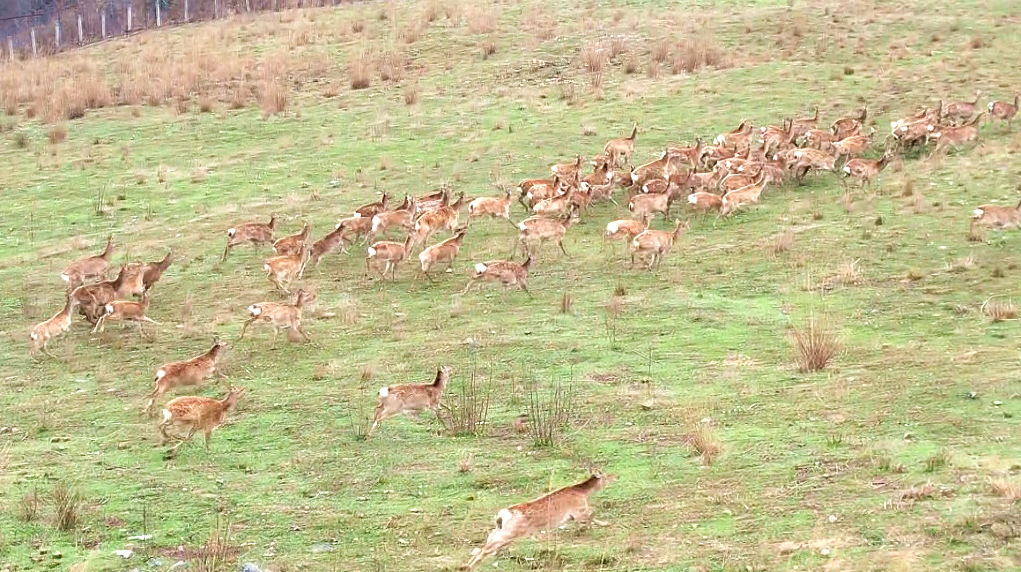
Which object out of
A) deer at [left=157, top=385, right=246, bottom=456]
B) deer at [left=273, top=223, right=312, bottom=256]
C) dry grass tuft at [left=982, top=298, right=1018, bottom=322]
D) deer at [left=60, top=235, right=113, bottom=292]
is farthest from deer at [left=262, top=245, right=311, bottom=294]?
dry grass tuft at [left=982, top=298, right=1018, bottom=322]

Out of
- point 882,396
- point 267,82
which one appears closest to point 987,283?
point 882,396

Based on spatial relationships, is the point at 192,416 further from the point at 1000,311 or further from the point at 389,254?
the point at 1000,311

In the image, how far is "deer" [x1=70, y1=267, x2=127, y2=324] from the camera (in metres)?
17.1

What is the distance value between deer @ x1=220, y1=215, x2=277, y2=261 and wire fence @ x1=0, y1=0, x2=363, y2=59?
2481 cm

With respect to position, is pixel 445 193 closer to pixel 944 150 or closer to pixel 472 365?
pixel 472 365

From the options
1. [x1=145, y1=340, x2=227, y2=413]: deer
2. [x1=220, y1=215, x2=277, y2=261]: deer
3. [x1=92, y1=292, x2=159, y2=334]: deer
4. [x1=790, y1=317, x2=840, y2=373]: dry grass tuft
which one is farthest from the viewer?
[x1=220, y1=215, x2=277, y2=261]: deer

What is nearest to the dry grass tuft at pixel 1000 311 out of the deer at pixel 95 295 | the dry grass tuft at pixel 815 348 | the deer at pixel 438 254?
the dry grass tuft at pixel 815 348

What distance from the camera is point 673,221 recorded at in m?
21.1

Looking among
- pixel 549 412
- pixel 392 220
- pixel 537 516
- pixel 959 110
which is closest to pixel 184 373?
pixel 549 412

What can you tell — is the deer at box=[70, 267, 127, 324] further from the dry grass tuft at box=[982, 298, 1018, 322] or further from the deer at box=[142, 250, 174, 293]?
the dry grass tuft at box=[982, 298, 1018, 322]

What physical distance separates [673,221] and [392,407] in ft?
32.9

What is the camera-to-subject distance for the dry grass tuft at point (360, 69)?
34094mm

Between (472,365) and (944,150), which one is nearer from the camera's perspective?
(472,365)

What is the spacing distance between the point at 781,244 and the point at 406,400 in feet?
27.5
